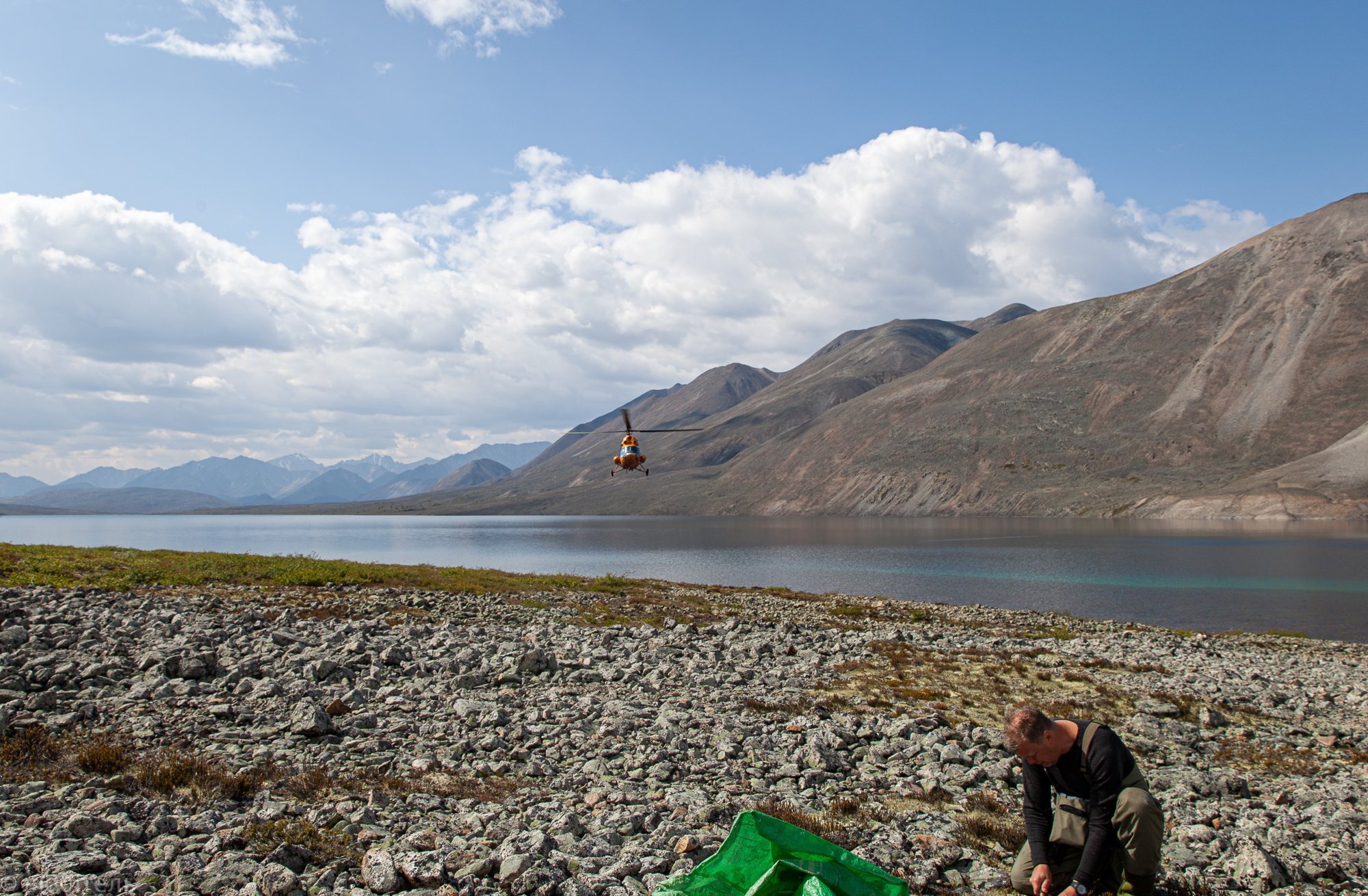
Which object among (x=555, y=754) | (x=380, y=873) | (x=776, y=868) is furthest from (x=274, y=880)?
(x=555, y=754)

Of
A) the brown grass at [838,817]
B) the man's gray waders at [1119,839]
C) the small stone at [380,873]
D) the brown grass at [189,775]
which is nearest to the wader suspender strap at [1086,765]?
the man's gray waders at [1119,839]

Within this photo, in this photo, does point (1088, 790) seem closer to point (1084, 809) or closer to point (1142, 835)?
point (1084, 809)

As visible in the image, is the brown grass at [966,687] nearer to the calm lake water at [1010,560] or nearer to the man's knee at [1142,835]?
the man's knee at [1142,835]

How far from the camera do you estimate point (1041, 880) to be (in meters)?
7.83

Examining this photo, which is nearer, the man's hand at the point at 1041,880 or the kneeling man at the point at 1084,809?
the kneeling man at the point at 1084,809

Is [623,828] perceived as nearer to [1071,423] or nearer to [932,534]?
[932,534]

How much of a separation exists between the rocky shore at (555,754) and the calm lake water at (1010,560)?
27.5 meters

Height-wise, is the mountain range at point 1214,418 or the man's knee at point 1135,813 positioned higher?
the mountain range at point 1214,418

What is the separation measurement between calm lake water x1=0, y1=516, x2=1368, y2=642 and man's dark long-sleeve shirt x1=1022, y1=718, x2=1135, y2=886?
40128mm

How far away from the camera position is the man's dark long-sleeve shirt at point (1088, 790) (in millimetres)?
7625

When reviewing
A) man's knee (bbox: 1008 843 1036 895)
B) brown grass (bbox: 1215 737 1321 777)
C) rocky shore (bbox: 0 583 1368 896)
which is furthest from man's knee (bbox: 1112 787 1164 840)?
brown grass (bbox: 1215 737 1321 777)

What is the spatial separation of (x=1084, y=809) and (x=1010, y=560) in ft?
245

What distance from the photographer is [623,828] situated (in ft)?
30.6

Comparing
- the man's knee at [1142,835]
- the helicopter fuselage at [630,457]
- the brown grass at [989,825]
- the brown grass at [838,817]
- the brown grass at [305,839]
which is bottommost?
the brown grass at [989,825]
